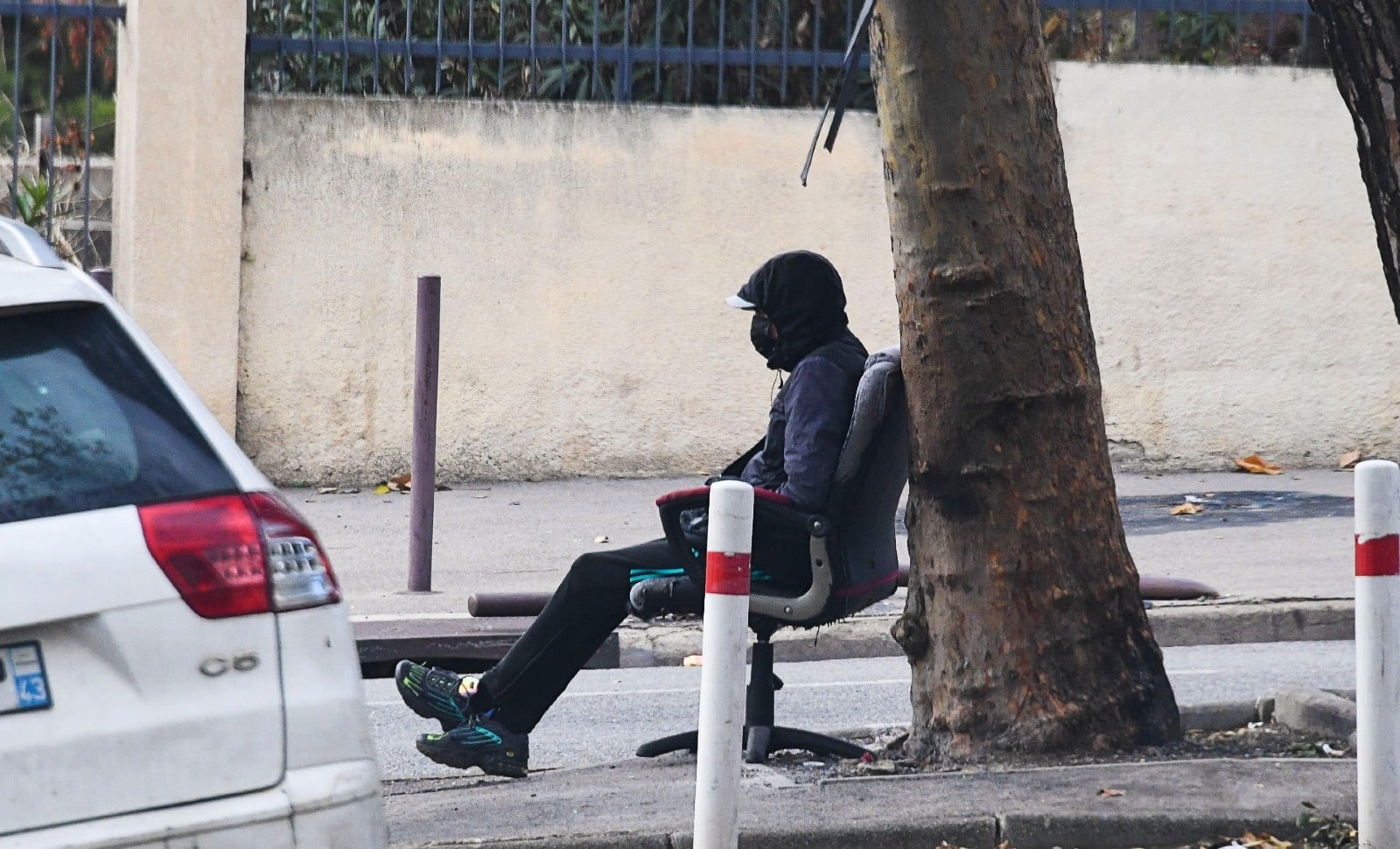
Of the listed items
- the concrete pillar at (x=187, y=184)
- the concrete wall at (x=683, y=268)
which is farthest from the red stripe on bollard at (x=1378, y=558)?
the concrete pillar at (x=187, y=184)

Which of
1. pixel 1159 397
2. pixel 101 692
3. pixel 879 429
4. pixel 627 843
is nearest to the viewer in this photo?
pixel 101 692

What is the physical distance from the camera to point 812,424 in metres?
4.89

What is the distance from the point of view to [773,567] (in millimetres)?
4930

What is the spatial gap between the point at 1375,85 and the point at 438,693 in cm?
283

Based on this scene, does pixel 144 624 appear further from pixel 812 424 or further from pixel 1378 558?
pixel 812 424

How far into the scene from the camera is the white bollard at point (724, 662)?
3689 mm

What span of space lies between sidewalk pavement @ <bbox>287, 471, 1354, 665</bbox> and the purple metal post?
22cm

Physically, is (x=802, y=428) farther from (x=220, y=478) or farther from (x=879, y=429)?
(x=220, y=478)

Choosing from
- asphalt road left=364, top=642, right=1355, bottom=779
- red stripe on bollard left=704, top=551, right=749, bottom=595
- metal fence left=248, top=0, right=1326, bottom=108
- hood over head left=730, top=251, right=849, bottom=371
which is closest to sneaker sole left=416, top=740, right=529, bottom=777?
asphalt road left=364, top=642, right=1355, bottom=779

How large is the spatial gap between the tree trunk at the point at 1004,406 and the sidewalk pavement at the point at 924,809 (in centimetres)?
26

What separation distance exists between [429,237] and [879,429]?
623cm

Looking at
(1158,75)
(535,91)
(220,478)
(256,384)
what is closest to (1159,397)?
(1158,75)

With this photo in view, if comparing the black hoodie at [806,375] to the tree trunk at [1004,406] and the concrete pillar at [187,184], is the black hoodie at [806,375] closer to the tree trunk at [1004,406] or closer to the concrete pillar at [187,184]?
the tree trunk at [1004,406]

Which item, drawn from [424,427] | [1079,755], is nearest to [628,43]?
[424,427]
